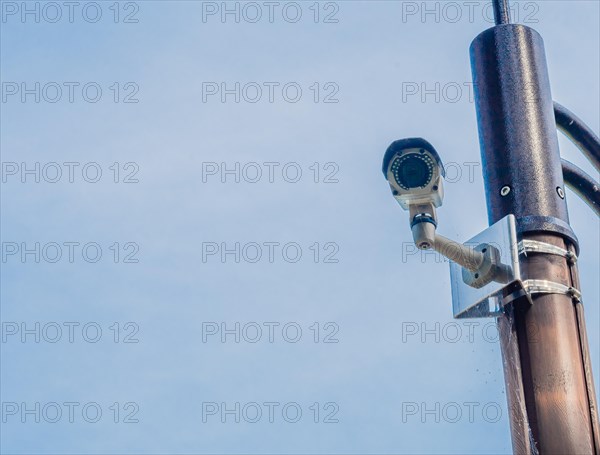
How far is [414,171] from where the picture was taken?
231 inches

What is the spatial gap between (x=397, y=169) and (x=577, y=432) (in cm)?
177

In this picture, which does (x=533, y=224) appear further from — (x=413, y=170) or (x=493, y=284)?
(x=413, y=170)

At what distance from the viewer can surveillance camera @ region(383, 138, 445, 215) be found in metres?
5.83

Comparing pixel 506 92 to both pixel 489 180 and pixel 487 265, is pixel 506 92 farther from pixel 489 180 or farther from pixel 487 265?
pixel 487 265

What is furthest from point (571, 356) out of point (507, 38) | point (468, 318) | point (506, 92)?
point (507, 38)

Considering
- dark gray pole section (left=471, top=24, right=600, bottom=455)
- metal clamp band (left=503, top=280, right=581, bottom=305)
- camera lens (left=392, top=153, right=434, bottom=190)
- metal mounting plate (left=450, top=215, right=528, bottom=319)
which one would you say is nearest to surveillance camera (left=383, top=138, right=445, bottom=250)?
camera lens (left=392, top=153, right=434, bottom=190)

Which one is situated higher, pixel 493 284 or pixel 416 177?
pixel 416 177

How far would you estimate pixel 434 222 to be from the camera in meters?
5.92

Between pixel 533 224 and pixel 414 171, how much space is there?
117cm

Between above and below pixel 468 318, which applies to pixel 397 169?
above

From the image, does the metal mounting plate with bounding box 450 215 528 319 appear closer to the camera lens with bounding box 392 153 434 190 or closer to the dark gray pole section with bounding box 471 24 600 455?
the dark gray pole section with bounding box 471 24 600 455

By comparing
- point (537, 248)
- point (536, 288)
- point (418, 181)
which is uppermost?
point (418, 181)

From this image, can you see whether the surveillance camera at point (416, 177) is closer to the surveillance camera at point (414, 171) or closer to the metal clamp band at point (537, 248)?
the surveillance camera at point (414, 171)

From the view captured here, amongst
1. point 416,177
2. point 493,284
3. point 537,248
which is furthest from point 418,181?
point 537,248
